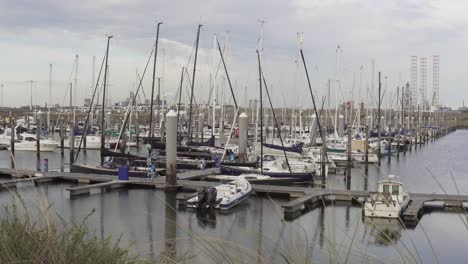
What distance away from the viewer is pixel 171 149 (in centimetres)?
2906

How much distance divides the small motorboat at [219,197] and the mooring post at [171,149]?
10.9 feet

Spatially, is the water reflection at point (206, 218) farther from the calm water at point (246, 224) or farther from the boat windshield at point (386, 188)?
the boat windshield at point (386, 188)

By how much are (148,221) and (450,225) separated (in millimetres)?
13642

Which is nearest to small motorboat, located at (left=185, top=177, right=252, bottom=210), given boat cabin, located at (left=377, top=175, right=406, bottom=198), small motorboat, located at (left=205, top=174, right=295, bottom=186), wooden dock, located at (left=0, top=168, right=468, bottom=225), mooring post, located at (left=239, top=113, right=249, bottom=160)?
wooden dock, located at (left=0, top=168, right=468, bottom=225)

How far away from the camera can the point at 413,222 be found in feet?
76.8

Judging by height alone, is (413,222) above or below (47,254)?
below

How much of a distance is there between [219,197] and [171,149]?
13.9 ft

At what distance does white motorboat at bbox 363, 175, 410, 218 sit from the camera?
22844 millimetres

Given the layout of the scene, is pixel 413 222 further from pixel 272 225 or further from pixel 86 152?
pixel 86 152

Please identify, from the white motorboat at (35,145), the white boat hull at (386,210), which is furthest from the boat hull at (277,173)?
the white motorboat at (35,145)

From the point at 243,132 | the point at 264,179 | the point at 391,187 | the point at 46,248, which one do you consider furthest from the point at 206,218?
the point at 243,132

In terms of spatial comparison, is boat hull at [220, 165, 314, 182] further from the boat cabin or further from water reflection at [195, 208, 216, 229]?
water reflection at [195, 208, 216, 229]

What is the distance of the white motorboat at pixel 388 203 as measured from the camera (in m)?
22.8

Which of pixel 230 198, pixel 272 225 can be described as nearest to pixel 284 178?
pixel 230 198
